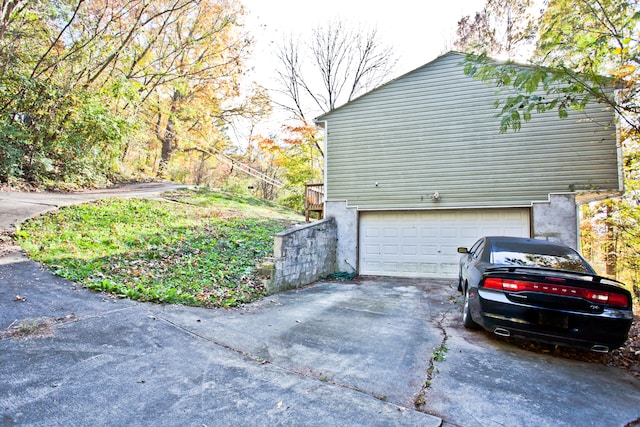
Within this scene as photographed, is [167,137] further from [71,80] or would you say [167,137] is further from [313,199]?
[313,199]

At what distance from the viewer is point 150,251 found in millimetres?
6363

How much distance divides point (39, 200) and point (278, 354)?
8602 mm

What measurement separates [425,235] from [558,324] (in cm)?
545

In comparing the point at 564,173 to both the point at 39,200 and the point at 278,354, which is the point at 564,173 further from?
the point at 39,200

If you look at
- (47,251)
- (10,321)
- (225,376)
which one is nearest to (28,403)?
(225,376)

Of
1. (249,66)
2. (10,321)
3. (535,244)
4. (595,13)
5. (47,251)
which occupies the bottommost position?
(10,321)

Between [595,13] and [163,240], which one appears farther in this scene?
[163,240]

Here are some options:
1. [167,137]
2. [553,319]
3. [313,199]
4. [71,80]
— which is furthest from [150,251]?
A: [167,137]

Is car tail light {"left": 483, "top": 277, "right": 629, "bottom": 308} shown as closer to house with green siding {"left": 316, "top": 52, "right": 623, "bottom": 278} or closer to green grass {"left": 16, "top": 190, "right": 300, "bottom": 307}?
green grass {"left": 16, "top": 190, "right": 300, "bottom": 307}

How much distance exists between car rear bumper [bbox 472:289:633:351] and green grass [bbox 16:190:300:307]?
3571 millimetres

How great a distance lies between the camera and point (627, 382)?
292 centimetres

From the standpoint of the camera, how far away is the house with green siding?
7.34 metres

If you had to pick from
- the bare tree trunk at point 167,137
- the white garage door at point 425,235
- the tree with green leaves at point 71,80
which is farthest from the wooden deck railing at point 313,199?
the bare tree trunk at point 167,137

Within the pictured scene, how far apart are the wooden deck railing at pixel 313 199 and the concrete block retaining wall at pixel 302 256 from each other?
4.81ft
